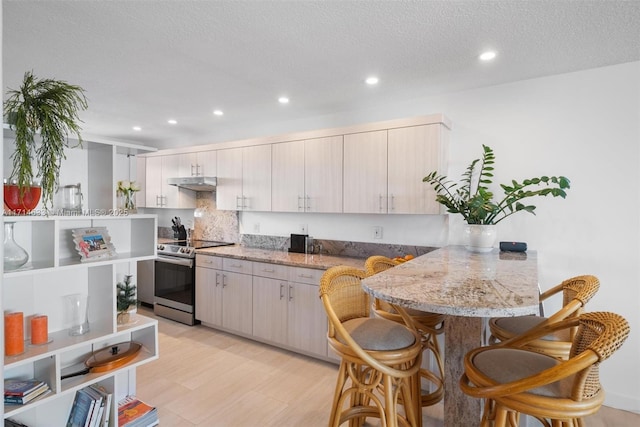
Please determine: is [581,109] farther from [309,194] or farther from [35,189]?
[35,189]

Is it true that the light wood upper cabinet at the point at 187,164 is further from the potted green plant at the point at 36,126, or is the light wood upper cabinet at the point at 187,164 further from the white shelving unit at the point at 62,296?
the potted green plant at the point at 36,126

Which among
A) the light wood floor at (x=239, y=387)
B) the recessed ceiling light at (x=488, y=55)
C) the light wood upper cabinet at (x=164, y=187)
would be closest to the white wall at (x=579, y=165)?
the recessed ceiling light at (x=488, y=55)

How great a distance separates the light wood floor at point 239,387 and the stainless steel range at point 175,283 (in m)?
0.52

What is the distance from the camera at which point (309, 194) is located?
3506mm

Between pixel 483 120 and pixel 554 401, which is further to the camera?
pixel 483 120

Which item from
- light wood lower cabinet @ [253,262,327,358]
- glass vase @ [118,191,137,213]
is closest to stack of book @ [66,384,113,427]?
glass vase @ [118,191,137,213]

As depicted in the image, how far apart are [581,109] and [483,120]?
2.22ft

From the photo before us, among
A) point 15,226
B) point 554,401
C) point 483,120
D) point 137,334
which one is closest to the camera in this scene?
point 554,401

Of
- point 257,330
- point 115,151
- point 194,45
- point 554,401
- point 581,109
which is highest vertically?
point 194,45

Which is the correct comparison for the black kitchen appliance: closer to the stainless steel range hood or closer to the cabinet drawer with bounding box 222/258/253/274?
the cabinet drawer with bounding box 222/258/253/274

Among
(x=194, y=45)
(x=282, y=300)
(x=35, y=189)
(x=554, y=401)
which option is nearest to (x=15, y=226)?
(x=35, y=189)

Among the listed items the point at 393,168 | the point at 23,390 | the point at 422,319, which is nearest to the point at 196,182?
the point at 393,168

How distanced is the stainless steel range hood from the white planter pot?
2.98 metres

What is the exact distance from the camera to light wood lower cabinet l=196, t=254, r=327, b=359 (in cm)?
313
